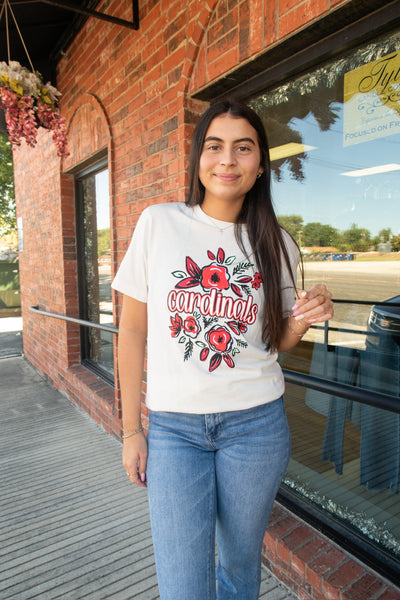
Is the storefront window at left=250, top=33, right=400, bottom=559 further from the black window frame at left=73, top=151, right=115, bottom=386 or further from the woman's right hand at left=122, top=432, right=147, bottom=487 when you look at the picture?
the black window frame at left=73, top=151, right=115, bottom=386

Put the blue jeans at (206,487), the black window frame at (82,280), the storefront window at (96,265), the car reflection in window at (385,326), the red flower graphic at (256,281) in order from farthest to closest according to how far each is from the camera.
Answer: the black window frame at (82,280), the storefront window at (96,265), the car reflection in window at (385,326), the red flower graphic at (256,281), the blue jeans at (206,487)

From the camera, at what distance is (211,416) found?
1.14 metres

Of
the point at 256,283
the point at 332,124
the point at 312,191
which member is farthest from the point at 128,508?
the point at 332,124

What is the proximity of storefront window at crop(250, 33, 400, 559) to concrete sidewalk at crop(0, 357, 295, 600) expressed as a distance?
0.64m

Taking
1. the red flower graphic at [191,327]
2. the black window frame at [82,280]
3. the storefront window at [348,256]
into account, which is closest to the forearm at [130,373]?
the red flower graphic at [191,327]

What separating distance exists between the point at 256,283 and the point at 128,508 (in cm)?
198

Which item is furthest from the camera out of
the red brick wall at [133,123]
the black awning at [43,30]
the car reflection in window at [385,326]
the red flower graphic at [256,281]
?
the black awning at [43,30]

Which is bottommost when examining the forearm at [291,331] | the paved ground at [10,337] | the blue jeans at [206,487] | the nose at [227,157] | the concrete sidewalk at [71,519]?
the paved ground at [10,337]

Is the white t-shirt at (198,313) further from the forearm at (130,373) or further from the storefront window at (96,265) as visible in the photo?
the storefront window at (96,265)

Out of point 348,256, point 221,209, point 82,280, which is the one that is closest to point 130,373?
point 221,209

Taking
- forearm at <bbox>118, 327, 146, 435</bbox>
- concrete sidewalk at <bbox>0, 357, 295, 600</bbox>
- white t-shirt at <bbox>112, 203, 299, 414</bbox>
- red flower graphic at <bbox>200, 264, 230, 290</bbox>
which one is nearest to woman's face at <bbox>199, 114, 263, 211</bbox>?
white t-shirt at <bbox>112, 203, 299, 414</bbox>

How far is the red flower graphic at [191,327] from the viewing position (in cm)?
116

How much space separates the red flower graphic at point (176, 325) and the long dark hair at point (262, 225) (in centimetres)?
27

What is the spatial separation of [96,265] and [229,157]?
10.7 ft
